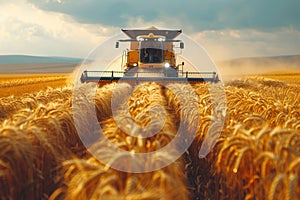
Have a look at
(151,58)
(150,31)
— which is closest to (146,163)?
(151,58)

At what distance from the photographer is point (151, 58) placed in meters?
17.7

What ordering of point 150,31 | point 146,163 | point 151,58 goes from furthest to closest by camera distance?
point 150,31, point 151,58, point 146,163

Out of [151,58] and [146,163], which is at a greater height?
[151,58]

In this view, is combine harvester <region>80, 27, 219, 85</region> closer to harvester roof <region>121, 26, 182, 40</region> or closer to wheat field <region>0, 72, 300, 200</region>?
harvester roof <region>121, 26, 182, 40</region>

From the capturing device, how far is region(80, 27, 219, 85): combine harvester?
53.1 ft

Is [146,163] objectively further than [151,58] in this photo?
No

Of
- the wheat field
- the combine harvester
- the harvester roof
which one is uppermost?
the harvester roof

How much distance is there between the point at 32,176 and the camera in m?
4.10

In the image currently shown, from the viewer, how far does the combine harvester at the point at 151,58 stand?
16178 millimetres

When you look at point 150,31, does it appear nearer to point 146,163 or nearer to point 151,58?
point 151,58

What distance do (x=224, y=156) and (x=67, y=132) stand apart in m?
2.40

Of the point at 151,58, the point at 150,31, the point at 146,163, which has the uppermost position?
the point at 150,31

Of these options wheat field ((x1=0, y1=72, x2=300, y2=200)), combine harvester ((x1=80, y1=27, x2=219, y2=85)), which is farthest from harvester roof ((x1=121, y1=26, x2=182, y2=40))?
wheat field ((x1=0, y1=72, x2=300, y2=200))

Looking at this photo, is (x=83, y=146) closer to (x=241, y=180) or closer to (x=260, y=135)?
(x=241, y=180)
